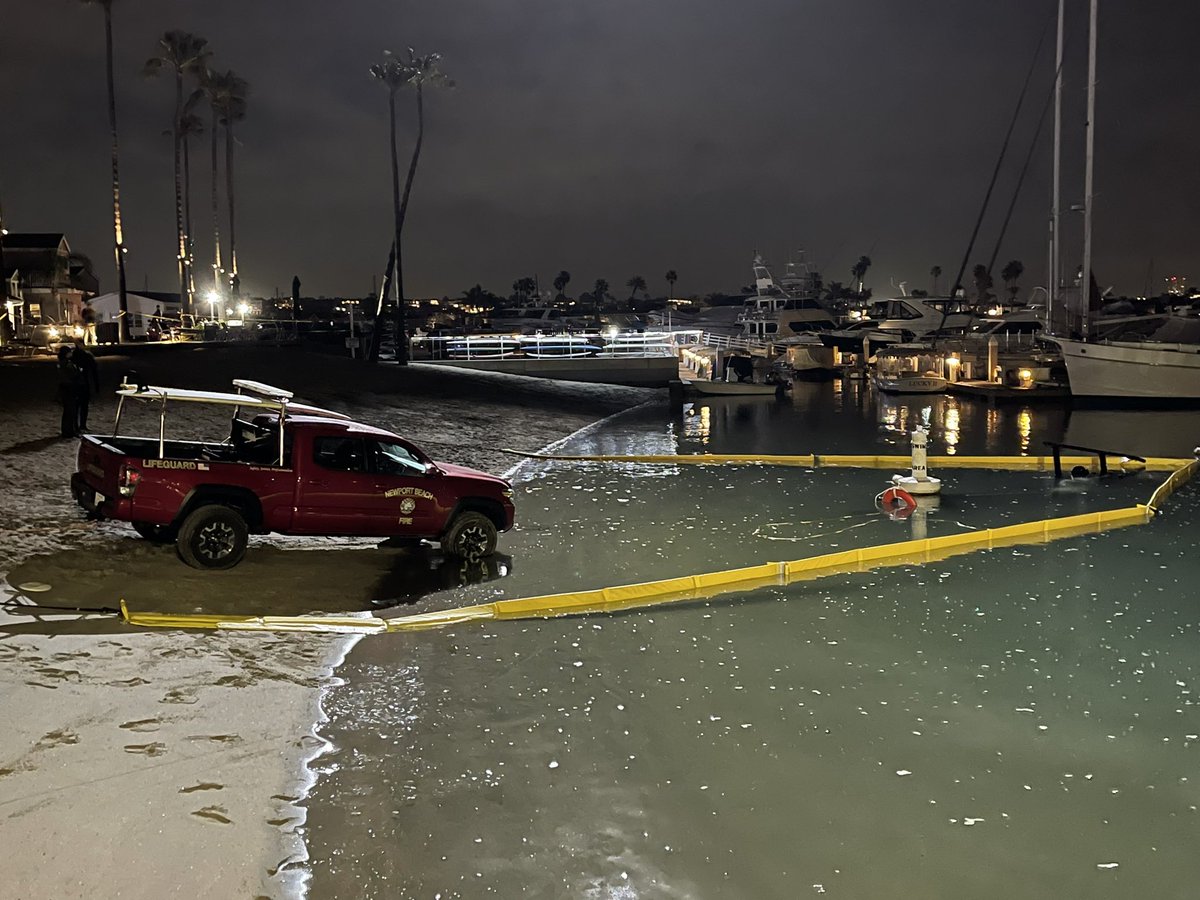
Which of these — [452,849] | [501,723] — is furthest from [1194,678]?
[452,849]

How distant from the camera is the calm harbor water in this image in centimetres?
515

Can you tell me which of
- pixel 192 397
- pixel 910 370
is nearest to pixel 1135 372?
pixel 910 370

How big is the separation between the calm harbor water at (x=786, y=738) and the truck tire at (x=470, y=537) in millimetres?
461

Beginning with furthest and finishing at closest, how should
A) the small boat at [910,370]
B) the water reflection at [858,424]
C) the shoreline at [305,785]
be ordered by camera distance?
the small boat at [910,370] → the water reflection at [858,424] → the shoreline at [305,785]

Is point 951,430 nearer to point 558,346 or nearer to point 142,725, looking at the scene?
point 142,725

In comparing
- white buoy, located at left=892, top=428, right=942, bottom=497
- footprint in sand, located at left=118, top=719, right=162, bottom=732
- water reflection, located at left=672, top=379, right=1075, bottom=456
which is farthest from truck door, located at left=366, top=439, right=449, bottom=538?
water reflection, located at left=672, top=379, right=1075, bottom=456

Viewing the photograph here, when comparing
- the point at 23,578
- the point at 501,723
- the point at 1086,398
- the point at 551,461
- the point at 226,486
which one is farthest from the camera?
the point at 1086,398

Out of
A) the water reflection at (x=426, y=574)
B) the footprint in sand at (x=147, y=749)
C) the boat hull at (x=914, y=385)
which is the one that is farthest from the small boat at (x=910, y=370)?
the footprint in sand at (x=147, y=749)

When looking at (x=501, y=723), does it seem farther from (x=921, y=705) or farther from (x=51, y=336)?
(x=51, y=336)

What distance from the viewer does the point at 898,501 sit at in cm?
1596

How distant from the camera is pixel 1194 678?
26.2 feet

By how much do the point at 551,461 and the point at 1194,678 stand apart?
16419 millimetres

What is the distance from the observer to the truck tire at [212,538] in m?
10.1

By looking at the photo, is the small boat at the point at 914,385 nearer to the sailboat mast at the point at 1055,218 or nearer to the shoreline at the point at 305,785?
the sailboat mast at the point at 1055,218
